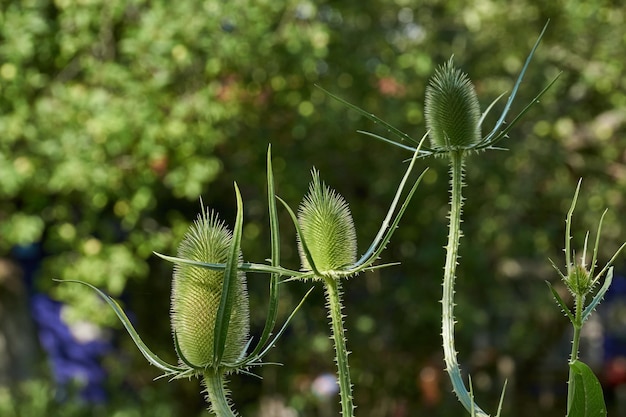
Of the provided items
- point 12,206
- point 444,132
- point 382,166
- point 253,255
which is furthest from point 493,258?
point 444,132

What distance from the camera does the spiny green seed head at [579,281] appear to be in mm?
772

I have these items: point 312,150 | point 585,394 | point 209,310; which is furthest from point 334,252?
point 312,150

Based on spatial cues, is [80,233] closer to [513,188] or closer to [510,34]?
[513,188]

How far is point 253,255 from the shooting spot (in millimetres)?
5332

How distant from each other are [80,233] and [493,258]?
249cm

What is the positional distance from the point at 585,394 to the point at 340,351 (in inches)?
7.1

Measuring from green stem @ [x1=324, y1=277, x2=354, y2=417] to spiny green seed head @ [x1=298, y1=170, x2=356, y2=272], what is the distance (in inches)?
0.7

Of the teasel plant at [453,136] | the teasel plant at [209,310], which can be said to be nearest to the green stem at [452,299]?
the teasel plant at [453,136]

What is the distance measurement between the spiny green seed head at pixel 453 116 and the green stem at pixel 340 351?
6.4 inches

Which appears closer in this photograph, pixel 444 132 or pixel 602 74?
pixel 444 132

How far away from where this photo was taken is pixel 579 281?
775mm

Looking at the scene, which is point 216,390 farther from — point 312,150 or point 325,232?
point 312,150

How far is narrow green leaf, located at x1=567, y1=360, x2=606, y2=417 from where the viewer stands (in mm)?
694

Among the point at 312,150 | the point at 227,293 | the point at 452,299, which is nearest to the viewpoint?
the point at 227,293
